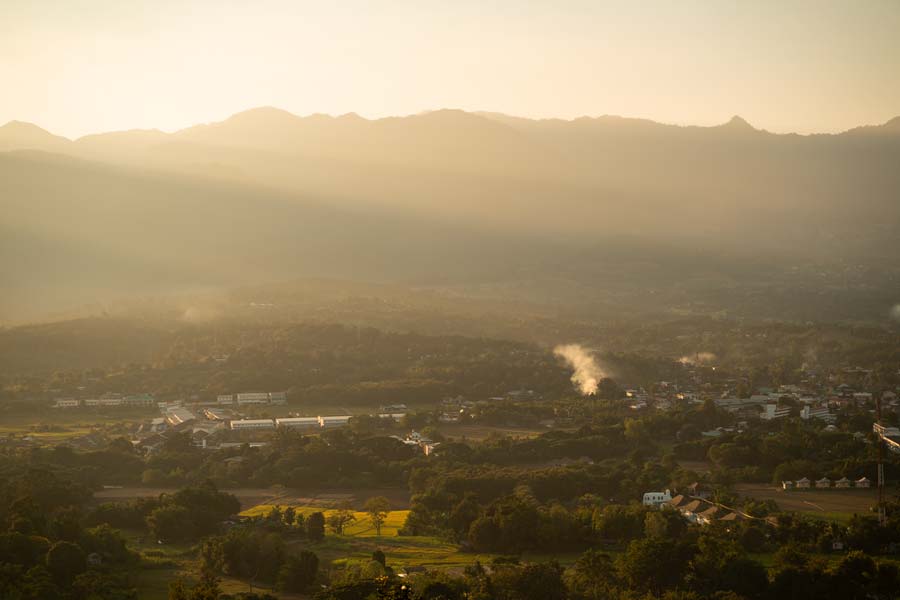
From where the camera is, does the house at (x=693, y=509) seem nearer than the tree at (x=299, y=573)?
No

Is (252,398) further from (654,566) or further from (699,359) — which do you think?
(654,566)

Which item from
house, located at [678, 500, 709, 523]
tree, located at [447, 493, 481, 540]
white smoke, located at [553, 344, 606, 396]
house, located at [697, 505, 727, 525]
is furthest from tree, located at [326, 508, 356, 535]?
white smoke, located at [553, 344, 606, 396]

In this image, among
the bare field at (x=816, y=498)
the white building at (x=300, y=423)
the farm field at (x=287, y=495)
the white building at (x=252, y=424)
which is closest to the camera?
the bare field at (x=816, y=498)

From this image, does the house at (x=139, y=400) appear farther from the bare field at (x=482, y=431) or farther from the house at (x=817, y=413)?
the house at (x=817, y=413)

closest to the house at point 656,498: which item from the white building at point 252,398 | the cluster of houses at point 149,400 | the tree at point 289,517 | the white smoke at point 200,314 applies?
the tree at point 289,517

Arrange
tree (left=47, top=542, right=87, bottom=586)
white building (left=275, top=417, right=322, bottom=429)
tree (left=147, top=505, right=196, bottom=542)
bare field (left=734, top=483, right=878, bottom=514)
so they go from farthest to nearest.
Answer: white building (left=275, top=417, right=322, bottom=429) → bare field (left=734, top=483, right=878, bottom=514) → tree (left=147, top=505, right=196, bottom=542) → tree (left=47, top=542, right=87, bottom=586)

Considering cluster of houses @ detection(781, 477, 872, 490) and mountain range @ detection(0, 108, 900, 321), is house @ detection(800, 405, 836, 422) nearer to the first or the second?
cluster of houses @ detection(781, 477, 872, 490)
